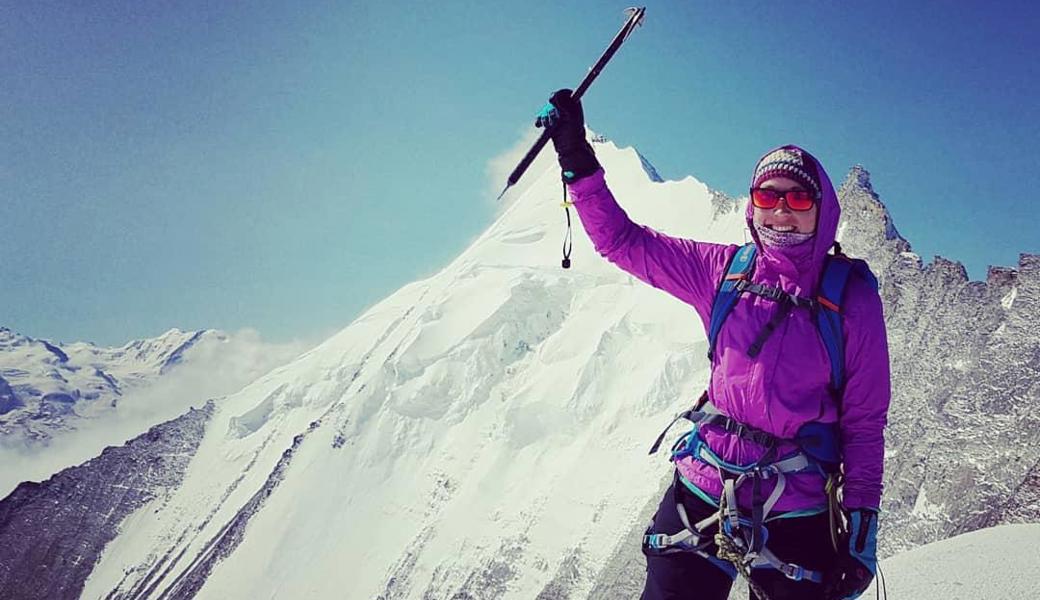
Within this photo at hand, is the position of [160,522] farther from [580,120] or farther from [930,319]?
[580,120]

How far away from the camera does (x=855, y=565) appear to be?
4.31m

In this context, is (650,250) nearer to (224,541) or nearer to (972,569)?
(972,569)

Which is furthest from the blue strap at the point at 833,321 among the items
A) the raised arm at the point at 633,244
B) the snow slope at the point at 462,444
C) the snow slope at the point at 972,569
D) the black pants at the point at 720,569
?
the snow slope at the point at 462,444

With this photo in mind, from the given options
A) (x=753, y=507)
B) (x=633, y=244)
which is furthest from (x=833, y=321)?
(x=633, y=244)

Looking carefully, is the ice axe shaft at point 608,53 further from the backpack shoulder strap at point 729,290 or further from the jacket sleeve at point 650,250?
the backpack shoulder strap at point 729,290

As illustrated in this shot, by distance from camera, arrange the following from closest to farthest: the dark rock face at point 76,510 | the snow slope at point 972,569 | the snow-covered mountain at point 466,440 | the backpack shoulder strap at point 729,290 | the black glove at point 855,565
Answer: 1. the black glove at point 855,565
2. the backpack shoulder strap at point 729,290
3. the snow slope at point 972,569
4. the snow-covered mountain at point 466,440
5. the dark rock face at point 76,510

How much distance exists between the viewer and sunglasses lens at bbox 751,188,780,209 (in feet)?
15.5

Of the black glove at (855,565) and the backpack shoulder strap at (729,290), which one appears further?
the backpack shoulder strap at (729,290)

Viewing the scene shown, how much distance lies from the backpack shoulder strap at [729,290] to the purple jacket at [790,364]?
52 millimetres

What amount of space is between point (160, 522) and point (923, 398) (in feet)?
452

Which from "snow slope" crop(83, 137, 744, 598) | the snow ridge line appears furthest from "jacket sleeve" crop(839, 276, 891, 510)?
the snow ridge line

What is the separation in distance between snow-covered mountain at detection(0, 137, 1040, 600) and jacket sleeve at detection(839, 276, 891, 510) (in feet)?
191

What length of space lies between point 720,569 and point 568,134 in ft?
11.8

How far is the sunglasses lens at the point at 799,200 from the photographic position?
4.61 metres
